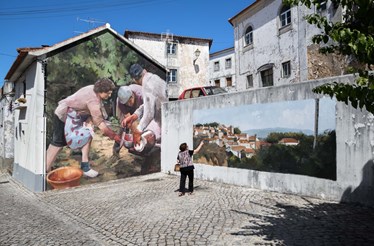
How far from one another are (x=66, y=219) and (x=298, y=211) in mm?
5821

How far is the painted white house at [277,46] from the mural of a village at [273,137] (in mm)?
5690

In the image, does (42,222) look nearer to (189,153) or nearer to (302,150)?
(189,153)

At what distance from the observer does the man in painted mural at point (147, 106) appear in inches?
599

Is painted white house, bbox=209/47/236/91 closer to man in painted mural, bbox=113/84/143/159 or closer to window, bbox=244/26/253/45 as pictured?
window, bbox=244/26/253/45

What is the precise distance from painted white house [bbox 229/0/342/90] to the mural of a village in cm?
569

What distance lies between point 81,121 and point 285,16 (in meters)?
11.4

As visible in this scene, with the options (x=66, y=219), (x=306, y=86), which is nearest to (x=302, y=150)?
(x=306, y=86)

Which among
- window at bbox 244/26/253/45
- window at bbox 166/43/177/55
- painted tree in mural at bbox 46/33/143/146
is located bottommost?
painted tree in mural at bbox 46/33/143/146

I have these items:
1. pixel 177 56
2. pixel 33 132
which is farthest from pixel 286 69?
pixel 177 56

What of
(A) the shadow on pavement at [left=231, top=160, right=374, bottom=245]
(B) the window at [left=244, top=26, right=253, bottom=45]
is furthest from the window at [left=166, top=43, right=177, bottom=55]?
(A) the shadow on pavement at [left=231, top=160, right=374, bottom=245]

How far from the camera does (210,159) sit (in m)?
12.7

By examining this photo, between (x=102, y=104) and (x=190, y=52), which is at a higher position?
(x=190, y=52)

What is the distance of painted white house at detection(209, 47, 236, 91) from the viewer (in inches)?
1662

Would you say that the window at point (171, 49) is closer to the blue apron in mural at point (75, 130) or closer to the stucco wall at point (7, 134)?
the stucco wall at point (7, 134)
